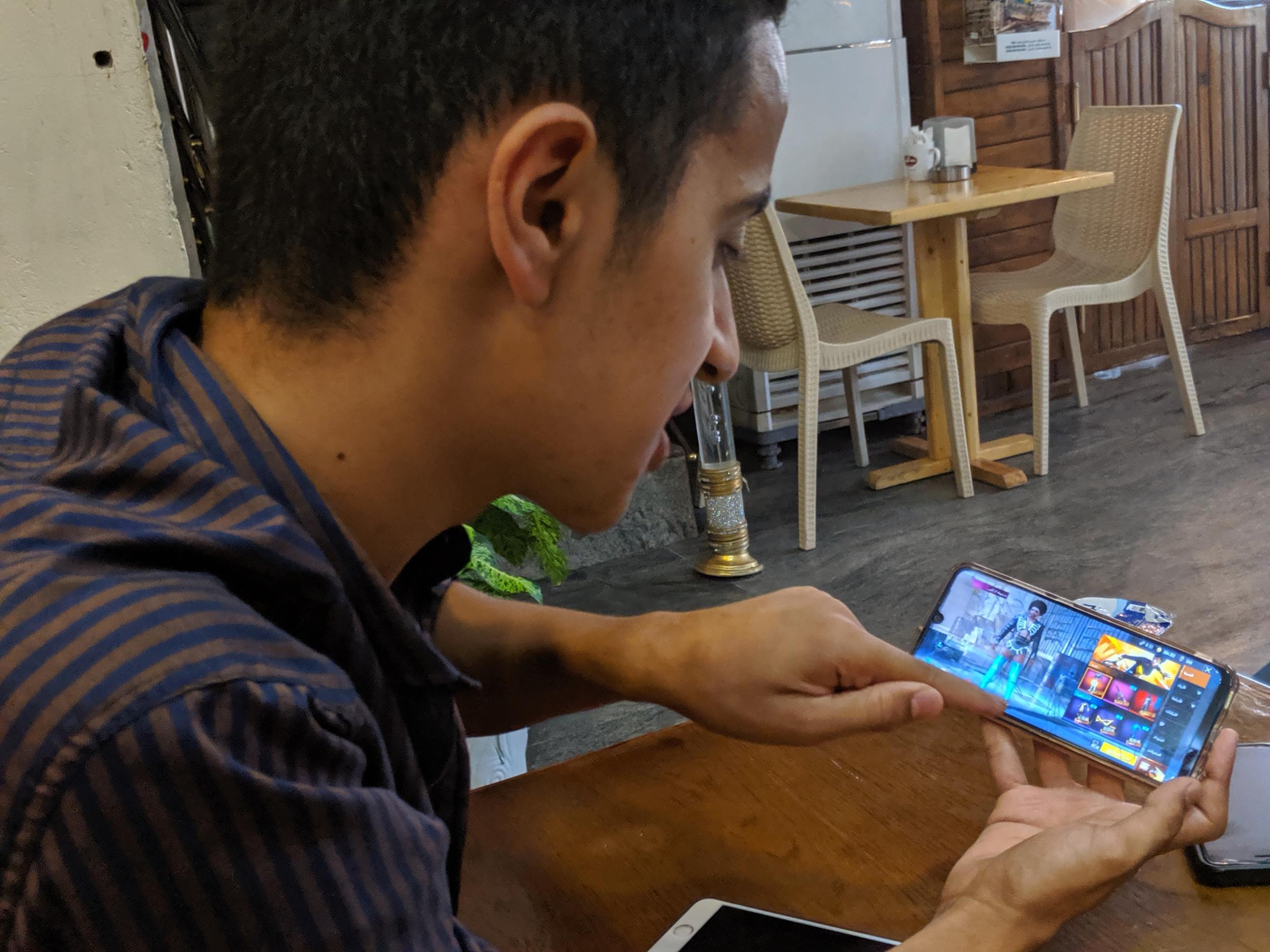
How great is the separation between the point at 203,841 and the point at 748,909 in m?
0.40

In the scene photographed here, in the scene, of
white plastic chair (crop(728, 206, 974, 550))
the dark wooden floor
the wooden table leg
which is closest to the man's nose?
the dark wooden floor

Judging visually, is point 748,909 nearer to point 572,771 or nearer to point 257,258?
point 572,771

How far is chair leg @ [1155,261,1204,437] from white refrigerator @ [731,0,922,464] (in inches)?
33.7

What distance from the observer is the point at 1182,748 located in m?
0.79

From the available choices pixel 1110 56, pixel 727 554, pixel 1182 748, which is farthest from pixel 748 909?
pixel 1110 56

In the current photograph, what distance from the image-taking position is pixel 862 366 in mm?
4262

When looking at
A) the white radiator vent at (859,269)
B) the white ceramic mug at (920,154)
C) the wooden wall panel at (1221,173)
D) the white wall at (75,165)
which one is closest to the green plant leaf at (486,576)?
the white wall at (75,165)

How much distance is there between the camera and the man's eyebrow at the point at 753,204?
65 centimetres

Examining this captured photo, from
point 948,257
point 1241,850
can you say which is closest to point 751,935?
point 1241,850

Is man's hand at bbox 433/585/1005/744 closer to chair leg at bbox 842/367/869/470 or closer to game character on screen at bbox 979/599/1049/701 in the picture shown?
game character on screen at bbox 979/599/1049/701

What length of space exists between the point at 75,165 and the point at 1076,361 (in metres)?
3.71

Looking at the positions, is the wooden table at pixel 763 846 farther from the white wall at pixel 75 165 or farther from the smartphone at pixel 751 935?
the white wall at pixel 75 165

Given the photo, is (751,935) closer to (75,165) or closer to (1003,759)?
(1003,759)

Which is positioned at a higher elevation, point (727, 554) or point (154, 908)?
point (154, 908)
